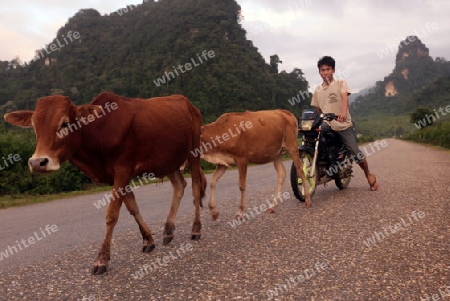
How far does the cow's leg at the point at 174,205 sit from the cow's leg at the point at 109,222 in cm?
111

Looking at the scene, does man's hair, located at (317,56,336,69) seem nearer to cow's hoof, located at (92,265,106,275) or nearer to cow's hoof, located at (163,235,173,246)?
cow's hoof, located at (163,235,173,246)

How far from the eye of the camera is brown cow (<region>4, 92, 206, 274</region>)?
3.50 m

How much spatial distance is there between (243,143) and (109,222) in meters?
3.37

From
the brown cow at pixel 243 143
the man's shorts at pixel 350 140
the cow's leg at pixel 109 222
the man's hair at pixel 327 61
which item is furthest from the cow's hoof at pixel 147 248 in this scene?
the man's hair at pixel 327 61

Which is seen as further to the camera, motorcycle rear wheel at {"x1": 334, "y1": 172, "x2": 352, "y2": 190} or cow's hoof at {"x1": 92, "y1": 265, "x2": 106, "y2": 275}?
motorcycle rear wheel at {"x1": 334, "y1": 172, "x2": 352, "y2": 190}

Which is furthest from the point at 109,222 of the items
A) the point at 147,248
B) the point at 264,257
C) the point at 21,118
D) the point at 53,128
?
the point at 264,257

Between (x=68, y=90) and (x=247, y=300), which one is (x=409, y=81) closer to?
(x=68, y=90)

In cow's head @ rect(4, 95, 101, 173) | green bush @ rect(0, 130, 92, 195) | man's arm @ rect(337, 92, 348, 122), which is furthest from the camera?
green bush @ rect(0, 130, 92, 195)

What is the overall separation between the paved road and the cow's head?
121 centimetres

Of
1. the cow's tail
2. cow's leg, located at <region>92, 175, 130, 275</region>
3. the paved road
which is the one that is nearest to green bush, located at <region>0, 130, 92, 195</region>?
the paved road

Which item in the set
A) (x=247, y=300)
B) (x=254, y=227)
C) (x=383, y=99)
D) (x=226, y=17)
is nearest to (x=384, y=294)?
(x=247, y=300)

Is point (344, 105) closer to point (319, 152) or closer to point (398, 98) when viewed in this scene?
point (319, 152)

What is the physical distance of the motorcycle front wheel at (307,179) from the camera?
7355mm

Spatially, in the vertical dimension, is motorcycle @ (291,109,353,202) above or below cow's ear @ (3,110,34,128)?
below
